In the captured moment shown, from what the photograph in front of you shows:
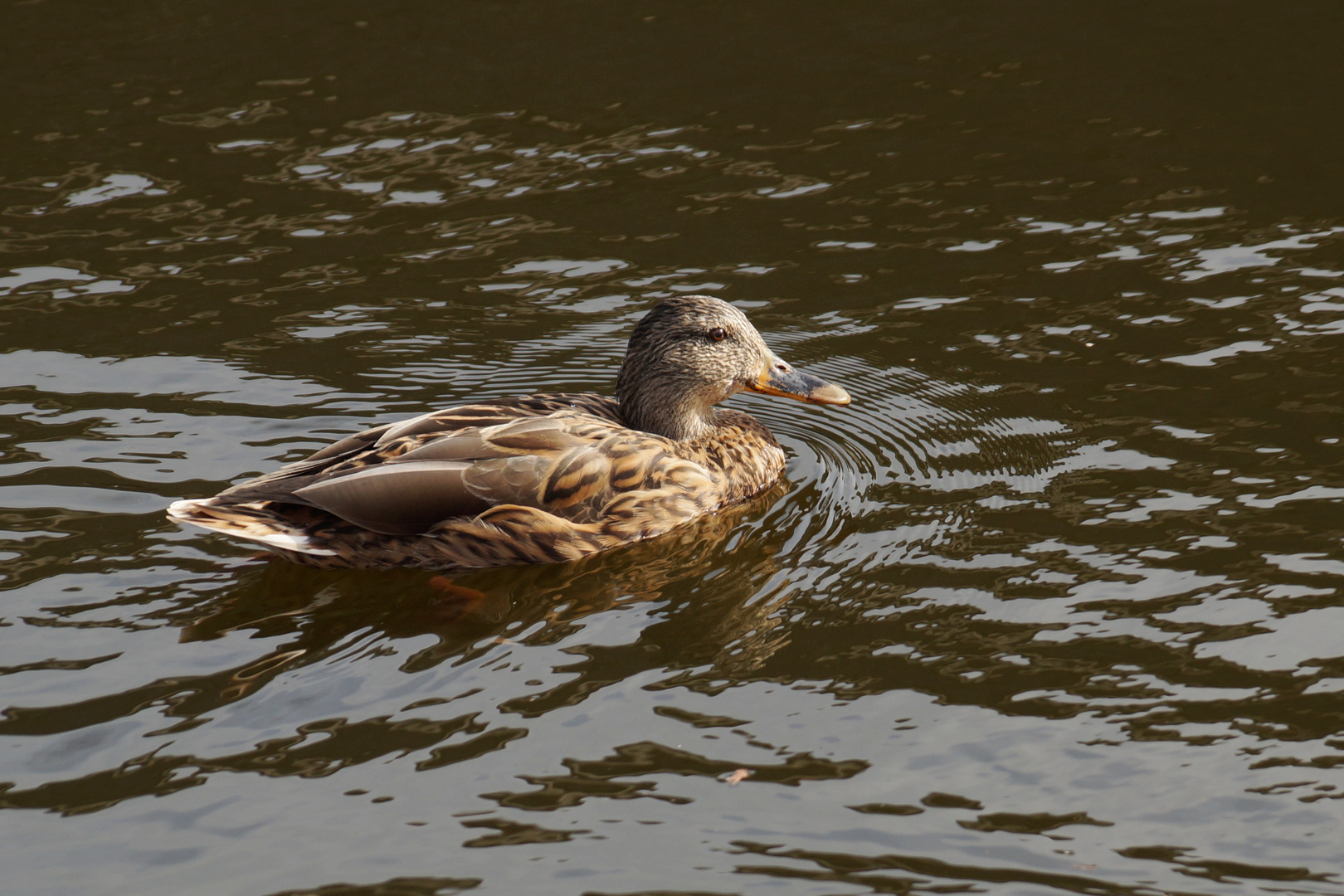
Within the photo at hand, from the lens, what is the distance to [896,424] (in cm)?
840

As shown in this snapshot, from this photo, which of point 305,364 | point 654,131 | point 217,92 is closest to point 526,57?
point 654,131

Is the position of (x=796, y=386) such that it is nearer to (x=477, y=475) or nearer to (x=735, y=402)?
(x=735, y=402)

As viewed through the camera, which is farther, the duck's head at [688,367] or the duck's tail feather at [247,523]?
the duck's head at [688,367]

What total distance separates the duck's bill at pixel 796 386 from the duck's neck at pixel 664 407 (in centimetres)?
30

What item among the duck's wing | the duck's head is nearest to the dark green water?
the duck's wing

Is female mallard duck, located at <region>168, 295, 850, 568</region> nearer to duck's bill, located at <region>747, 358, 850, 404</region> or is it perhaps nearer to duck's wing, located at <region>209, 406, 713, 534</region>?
duck's wing, located at <region>209, 406, 713, 534</region>

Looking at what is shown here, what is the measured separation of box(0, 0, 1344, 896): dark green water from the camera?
513 cm

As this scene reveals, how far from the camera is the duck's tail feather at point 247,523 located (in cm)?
663

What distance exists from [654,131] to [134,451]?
5588 millimetres

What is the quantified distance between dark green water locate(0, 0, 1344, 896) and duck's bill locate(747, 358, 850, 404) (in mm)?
342

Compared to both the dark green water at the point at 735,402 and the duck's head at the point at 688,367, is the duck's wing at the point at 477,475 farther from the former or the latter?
the duck's head at the point at 688,367

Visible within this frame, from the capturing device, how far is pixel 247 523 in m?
6.71

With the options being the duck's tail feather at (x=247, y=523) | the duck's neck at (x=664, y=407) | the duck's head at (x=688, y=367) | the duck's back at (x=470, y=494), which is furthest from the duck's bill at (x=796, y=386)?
the duck's tail feather at (x=247, y=523)

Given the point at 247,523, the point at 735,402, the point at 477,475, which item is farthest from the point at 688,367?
the point at 247,523
